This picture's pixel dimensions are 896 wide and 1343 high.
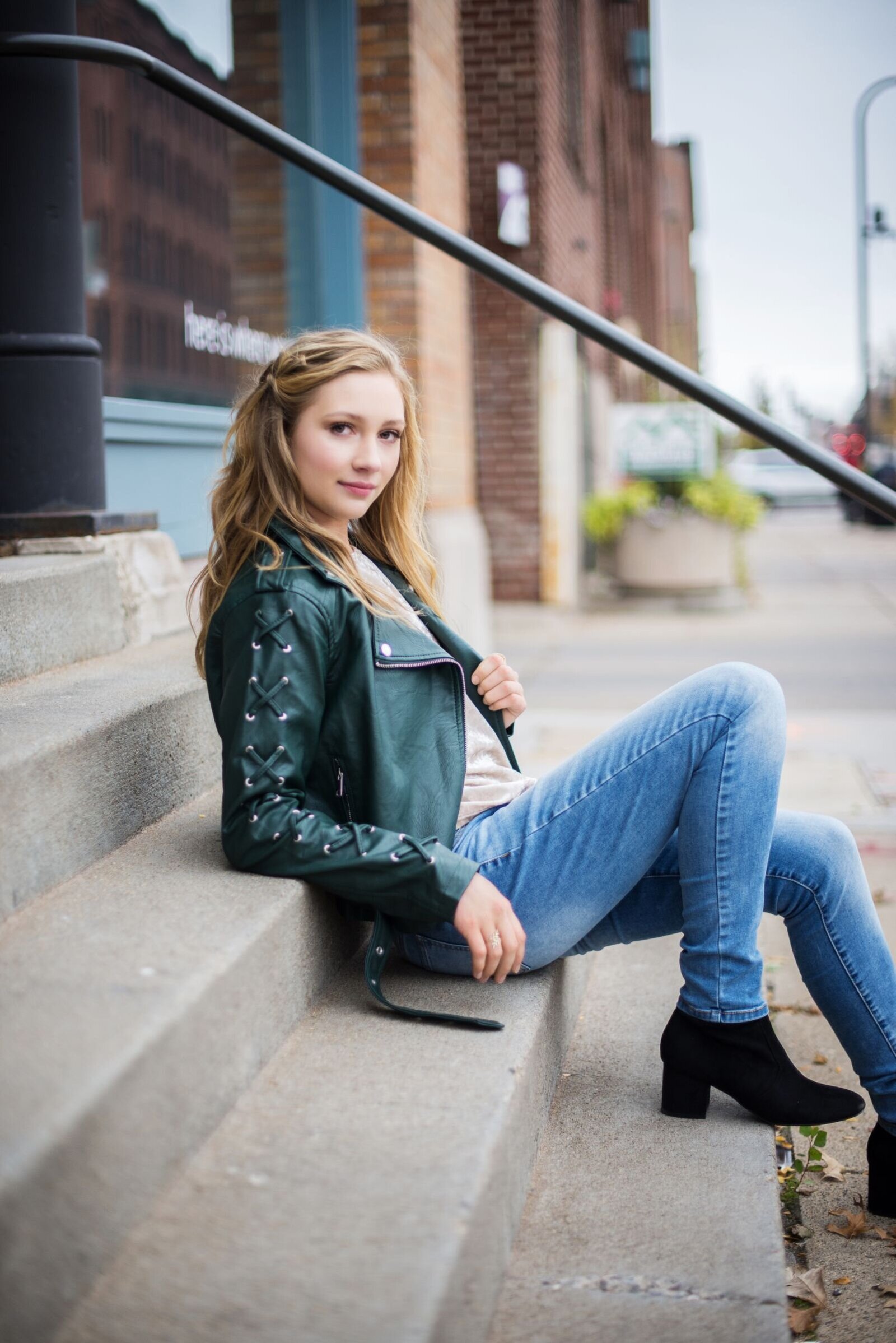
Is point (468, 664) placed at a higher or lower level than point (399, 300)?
lower

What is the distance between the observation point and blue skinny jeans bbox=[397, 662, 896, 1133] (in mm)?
2217

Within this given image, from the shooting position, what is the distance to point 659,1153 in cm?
222

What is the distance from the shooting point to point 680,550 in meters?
10.9


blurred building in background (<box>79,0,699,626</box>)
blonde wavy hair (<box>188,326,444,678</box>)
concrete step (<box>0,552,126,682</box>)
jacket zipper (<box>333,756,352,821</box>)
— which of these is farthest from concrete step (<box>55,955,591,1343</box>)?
blurred building in background (<box>79,0,699,626</box>)

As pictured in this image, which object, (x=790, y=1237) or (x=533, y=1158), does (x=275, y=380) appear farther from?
(x=790, y=1237)

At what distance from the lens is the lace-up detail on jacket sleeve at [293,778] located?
199 cm

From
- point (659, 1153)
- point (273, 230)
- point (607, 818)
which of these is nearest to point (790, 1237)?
point (659, 1153)

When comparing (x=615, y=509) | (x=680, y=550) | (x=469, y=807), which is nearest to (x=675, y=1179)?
(x=469, y=807)

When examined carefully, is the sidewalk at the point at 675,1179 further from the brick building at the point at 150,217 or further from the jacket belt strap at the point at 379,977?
the brick building at the point at 150,217

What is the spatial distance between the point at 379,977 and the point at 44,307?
190 cm

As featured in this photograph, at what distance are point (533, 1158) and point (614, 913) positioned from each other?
478mm

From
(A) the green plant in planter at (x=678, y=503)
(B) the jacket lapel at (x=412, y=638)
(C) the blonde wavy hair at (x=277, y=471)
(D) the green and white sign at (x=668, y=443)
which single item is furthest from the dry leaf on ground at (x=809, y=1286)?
(D) the green and white sign at (x=668, y=443)

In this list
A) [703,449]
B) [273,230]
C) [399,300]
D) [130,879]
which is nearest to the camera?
[130,879]

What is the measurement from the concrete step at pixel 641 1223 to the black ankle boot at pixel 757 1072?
7 cm
